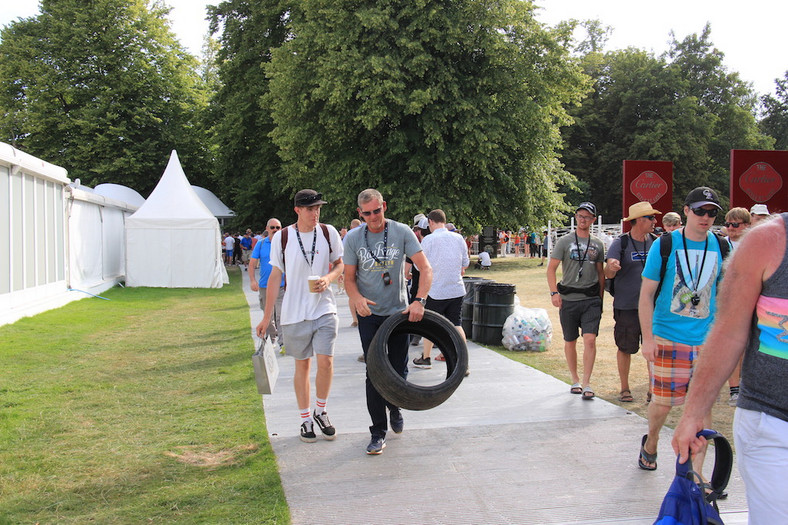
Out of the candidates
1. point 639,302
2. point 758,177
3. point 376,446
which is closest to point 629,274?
point 639,302

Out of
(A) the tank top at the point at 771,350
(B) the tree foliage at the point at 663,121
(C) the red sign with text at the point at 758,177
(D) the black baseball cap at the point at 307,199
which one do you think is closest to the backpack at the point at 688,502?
(A) the tank top at the point at 771,350

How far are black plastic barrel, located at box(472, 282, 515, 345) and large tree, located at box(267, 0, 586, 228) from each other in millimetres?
15296

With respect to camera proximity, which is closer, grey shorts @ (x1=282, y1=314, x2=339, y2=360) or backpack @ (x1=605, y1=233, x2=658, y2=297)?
grey shorts @ (x1=282, y1=314, x2=339, y2=360)

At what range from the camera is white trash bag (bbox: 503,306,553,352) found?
10141 millimetres

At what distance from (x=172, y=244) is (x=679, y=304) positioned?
20.9 metres

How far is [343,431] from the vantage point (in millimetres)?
5844

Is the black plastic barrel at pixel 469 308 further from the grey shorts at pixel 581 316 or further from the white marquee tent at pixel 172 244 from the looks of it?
the white marquee tent at pixel 172 244

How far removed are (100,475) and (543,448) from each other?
321cm

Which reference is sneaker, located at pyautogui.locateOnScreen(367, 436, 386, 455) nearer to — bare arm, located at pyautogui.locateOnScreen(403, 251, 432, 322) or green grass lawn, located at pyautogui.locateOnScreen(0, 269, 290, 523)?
green grass lawn, located at pyautogui.locateOnScreen(0, 269, 290, 523)

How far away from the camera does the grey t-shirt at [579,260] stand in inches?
275

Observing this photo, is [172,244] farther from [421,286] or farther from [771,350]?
[771,350]

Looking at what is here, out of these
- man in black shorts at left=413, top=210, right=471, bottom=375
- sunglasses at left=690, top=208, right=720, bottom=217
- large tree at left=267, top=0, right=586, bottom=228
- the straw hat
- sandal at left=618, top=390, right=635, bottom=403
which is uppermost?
large tree at left=267, top=0, right=586, bottom=228

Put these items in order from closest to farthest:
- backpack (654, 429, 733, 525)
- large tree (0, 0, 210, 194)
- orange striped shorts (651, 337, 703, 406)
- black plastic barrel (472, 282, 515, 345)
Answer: backpack (654, 429, 733, 525)
orange striped shorts (651, 337, 703, 406)
black plastic barrel (472, 282, 515, 345)
large tree (0, 0, 210, 194)

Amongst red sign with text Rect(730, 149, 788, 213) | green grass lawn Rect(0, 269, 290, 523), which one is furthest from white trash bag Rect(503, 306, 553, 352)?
green grass lawn Rect(0, 269, 290, 523)
